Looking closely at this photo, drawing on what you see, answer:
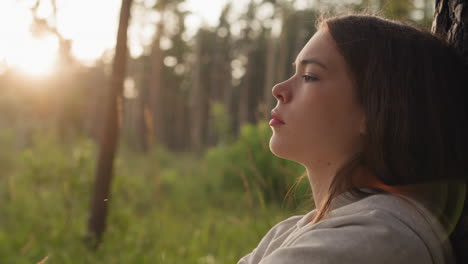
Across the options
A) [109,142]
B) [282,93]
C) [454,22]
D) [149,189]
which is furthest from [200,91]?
[282,93]

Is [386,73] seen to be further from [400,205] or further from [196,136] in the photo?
[196,136]

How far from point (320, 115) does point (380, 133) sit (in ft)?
0.54

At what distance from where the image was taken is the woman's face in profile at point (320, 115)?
119 centimetres

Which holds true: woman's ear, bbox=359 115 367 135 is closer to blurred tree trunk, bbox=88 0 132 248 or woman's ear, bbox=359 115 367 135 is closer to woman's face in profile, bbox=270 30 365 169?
woman's face in profile, bbox=270 30 365 169

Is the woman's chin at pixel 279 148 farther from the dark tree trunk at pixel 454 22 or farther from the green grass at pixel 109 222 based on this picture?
the green grass at pixel 109 222

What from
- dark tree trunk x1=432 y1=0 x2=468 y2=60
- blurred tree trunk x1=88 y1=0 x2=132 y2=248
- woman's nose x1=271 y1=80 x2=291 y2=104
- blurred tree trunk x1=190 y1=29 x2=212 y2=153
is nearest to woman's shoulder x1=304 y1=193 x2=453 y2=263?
woman's nose x1=271 y1=80 x2=291 y2=104

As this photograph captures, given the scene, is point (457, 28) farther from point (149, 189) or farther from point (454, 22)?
point (149, 189)

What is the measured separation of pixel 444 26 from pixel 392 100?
0.55 meters

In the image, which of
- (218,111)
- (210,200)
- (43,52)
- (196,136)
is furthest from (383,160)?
(196,136)

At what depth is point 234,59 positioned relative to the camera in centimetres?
2864

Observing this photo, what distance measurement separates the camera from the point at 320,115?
3.93ft

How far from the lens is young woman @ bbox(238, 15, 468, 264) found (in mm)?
1046

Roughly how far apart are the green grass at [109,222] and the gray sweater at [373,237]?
112 cm

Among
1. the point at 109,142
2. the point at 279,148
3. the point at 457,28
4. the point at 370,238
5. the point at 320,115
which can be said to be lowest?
the point at 109,142
